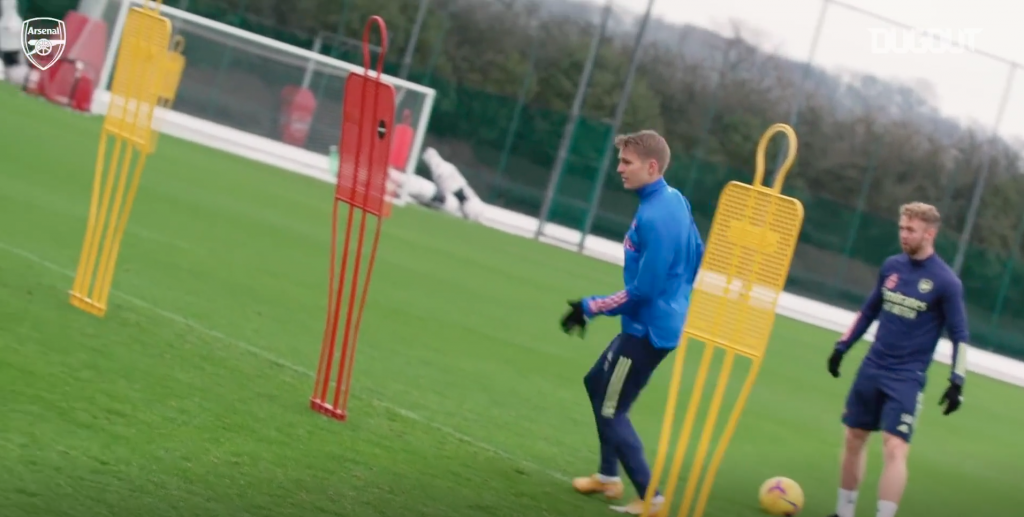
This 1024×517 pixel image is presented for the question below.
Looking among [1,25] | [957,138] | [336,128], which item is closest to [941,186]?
[957,138]

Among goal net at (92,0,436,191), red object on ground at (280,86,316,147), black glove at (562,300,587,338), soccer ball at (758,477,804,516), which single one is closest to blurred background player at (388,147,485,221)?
goal net at (92,0,436,191)

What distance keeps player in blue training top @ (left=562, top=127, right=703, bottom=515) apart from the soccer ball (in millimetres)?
1383

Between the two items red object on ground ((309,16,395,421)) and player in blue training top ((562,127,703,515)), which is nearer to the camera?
player in blue training top ((562,127,703,515))

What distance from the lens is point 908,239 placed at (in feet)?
23.8

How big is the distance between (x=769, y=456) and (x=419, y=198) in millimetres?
18250

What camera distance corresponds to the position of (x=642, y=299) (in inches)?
251

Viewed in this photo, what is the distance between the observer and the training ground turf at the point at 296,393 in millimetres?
5754

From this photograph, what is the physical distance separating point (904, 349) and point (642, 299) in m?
1.85

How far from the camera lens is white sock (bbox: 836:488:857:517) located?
25.3ft

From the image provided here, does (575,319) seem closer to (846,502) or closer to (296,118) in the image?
(846,502)

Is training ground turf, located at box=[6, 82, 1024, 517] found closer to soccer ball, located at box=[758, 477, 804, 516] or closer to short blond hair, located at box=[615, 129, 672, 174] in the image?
soccer ball, located at box=[758, 477, 804, 516]

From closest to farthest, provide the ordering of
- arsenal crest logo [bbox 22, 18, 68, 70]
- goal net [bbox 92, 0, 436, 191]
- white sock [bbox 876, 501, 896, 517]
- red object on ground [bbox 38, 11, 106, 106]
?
white sock [bbox 876, 501, 896, 517] → arsenal crest logo [bbox 22, 18, 68, 70] → red object on ground [bbox 38, 11, 106, 106] → goal net [bbox 92, 0, 436, 191]

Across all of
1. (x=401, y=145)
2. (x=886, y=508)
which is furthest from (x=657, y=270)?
(x=401, y=145)

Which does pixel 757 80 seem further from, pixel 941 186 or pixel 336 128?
pixel 336 128
